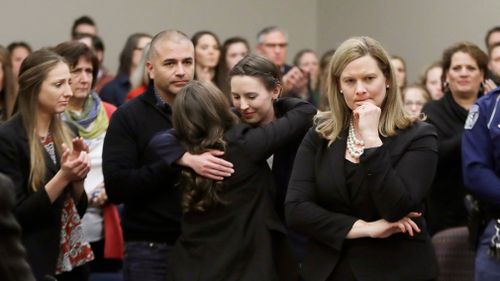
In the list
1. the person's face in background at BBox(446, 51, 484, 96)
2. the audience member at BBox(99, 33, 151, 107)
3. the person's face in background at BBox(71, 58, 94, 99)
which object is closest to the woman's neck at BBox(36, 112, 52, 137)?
the person's face in background at BBox(71, 58, 94, 99)

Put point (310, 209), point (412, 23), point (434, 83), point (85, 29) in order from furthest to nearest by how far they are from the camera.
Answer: point (412, 23)
point (85, 29)
point (434, 83)
point (310, 209)

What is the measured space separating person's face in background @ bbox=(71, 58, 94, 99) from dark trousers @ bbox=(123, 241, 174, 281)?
125 cm

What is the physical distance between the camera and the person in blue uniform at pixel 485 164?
4457mm

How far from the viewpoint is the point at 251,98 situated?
14.2 feet

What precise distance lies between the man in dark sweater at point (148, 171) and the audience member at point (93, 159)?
83 centimetres

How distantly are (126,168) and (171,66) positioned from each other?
0.51 m

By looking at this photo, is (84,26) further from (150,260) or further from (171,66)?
(150,260)

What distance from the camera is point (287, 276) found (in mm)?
4230

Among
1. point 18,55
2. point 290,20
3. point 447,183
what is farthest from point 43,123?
point 290,20

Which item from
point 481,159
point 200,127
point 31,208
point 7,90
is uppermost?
point 200,127

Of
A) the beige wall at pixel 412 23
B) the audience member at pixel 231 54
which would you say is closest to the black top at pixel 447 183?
the audience member at pixel 231 54

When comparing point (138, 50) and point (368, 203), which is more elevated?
point (368, 203)

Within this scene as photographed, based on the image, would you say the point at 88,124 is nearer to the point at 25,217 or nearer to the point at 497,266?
the point at 25,217

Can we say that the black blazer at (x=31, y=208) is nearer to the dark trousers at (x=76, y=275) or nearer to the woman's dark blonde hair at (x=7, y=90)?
the dark trousers at (x=76, y=275)
